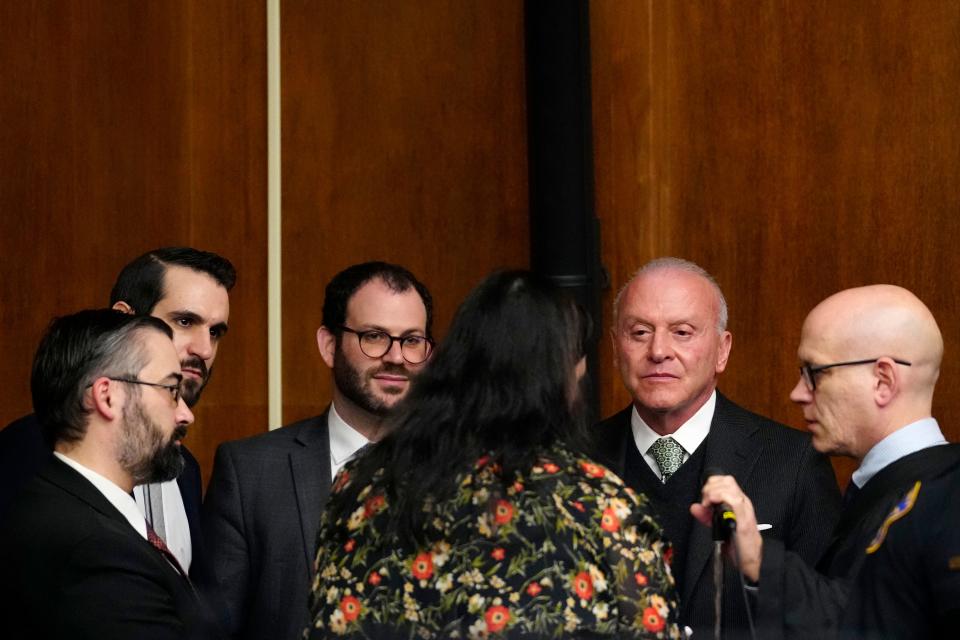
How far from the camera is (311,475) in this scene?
11.6 feet

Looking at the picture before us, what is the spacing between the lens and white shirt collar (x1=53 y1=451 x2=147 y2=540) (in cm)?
273

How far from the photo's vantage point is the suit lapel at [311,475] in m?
3.45

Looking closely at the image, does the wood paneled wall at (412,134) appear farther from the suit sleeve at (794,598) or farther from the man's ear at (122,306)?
the suit sleeve at (794,598)

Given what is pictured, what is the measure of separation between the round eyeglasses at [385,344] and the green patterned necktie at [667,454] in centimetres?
60

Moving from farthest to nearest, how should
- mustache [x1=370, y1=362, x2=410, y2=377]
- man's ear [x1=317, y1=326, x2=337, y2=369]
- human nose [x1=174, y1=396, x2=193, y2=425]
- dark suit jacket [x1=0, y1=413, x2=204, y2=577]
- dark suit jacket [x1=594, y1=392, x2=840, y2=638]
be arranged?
1. man's ear [x1=317, y1=326, x2=337, y2=369]
2. mustache [x1=370, y1=362, x2=410, y2=377]
3. dark suit jacket [x1=594, y1=392, x2=840, y2=638]
4. dark suit jacket [x1=0, y1=413, x2=204, y2=577]
5. human nose [x1=174, y1=396, x2=193, y2=425]

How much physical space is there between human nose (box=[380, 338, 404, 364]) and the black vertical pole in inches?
42.6

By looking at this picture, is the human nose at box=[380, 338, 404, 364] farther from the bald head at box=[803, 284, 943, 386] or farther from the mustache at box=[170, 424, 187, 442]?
the bald head at box=[803, 284, 943, 386]

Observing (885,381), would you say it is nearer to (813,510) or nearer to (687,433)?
(813,510)

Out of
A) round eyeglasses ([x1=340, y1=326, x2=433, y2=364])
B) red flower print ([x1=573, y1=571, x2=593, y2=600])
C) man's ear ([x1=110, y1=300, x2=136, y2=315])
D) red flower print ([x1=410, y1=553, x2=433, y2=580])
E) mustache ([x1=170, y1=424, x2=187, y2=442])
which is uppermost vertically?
man's ear ([x1=110, y1=300, x2=136, y2=315])

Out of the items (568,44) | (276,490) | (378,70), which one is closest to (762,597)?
(276,490)

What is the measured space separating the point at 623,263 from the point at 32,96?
195 cm

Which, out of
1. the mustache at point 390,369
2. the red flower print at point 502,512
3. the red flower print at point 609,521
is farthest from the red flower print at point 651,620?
the mustache at point 390,369

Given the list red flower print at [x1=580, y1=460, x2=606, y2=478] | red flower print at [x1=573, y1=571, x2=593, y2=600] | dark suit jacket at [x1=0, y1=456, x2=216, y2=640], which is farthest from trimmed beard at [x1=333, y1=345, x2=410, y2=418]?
red flower print at [x1=573, y1=571, x2=593, y2=600]

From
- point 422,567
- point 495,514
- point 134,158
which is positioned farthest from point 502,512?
point 134,158
